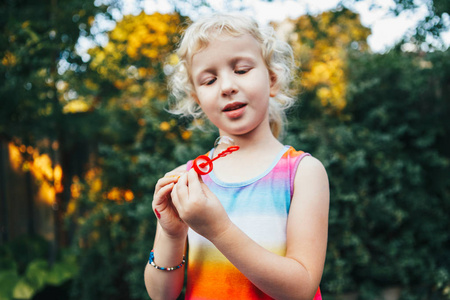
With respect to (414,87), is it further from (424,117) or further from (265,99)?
(265,99)

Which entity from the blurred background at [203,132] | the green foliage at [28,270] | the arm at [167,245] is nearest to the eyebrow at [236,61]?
the arm at [167,245]

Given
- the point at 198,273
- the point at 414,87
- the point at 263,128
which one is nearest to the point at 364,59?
the point at 414,87

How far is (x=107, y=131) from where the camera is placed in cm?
430

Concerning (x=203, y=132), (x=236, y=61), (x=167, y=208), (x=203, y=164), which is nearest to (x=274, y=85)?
(x=236, y=61)

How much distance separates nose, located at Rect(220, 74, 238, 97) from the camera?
1203mm

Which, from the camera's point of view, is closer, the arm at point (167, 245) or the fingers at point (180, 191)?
the fingers at point (180, 191)

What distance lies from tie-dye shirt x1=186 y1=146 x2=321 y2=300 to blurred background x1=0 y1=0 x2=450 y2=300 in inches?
92.1

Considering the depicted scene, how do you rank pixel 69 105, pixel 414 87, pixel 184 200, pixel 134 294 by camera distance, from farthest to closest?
pixel 69 105, pixel 414 87, pixel 134 294, pixel 184 200

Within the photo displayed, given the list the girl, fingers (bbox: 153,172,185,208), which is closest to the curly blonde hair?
the girl

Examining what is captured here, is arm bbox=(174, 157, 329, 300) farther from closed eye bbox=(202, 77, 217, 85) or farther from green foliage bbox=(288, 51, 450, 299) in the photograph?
green foliage bbox=(288, 51, 450, 299)

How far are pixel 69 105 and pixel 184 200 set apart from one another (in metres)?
3.94

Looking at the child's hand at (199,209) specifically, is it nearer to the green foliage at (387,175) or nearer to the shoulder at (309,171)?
the shoulder at (309,171)

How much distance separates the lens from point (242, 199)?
1.21 meters

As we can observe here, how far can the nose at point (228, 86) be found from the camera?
3.95 ft
